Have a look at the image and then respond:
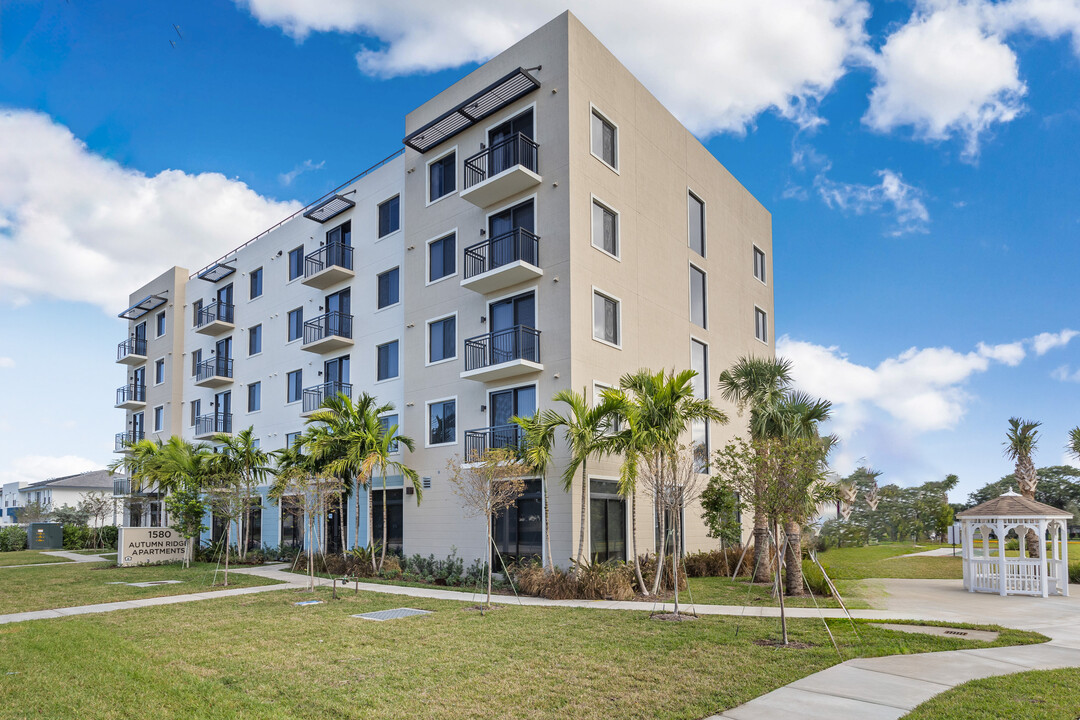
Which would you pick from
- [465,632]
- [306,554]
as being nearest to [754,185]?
[306,554]

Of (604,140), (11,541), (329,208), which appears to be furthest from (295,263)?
(11,541)

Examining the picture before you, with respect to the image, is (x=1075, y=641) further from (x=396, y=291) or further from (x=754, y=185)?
(x=754, y=185)

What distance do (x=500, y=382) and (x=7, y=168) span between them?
12.0 meters

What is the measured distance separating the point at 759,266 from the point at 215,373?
82.0 ft

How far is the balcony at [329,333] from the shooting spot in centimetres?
2596

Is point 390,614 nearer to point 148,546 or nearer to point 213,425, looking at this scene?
point 148,546

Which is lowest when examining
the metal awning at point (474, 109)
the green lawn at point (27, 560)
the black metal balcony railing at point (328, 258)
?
the green lawn at point (27, 560)

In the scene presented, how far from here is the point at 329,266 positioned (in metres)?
26.7

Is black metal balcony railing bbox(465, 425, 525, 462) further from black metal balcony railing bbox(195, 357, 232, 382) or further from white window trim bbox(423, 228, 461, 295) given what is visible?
black metal balcony railing bbox(195, 357, 232, 382)

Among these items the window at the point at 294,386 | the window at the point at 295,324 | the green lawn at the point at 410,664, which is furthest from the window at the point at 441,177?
the green lawn at the point at 410,664

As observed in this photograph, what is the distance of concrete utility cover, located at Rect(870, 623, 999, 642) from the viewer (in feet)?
34.8

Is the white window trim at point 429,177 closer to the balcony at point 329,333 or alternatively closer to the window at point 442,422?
the balcony at point 329,333

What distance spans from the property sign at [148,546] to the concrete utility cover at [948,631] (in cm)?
2479

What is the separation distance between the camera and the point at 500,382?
20.2m
